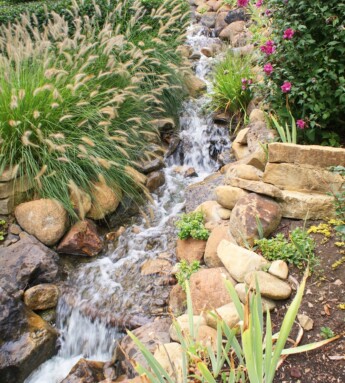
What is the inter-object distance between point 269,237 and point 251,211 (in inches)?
10.1

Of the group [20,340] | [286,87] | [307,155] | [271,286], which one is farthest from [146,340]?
[286,87]

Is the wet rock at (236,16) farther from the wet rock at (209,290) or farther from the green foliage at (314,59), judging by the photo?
the wet rock at (209,290)

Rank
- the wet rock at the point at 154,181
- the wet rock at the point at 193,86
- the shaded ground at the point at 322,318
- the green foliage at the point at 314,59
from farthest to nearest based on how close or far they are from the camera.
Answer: the wet rock at the point at 193,86
the wet rock at the point at 154,181
the green foliage at the point at 314,59
the shaded ground at the point at 322,318

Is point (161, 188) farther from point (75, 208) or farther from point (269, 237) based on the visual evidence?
point (269, 237)

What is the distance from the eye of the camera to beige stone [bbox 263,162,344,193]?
313 centimetres

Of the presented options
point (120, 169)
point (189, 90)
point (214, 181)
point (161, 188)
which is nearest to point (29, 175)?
point (120, 169)

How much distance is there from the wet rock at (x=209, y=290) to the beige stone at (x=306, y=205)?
2.46 feet

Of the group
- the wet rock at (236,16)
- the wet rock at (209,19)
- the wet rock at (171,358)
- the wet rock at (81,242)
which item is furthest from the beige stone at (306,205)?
the wet rock at (209,19)

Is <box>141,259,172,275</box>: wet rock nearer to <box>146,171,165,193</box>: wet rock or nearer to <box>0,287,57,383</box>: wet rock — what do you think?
<box>0,287,57,383</box>: wet rock

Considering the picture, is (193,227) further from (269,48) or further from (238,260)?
(269,48)

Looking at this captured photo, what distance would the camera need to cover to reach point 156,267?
3.86 meters

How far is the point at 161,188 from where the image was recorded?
203 inches

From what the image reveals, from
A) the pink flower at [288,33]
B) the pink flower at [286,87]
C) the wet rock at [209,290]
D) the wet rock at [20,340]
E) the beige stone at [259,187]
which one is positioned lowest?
the wet rock at [20,340]

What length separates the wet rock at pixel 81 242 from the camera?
4133mm
